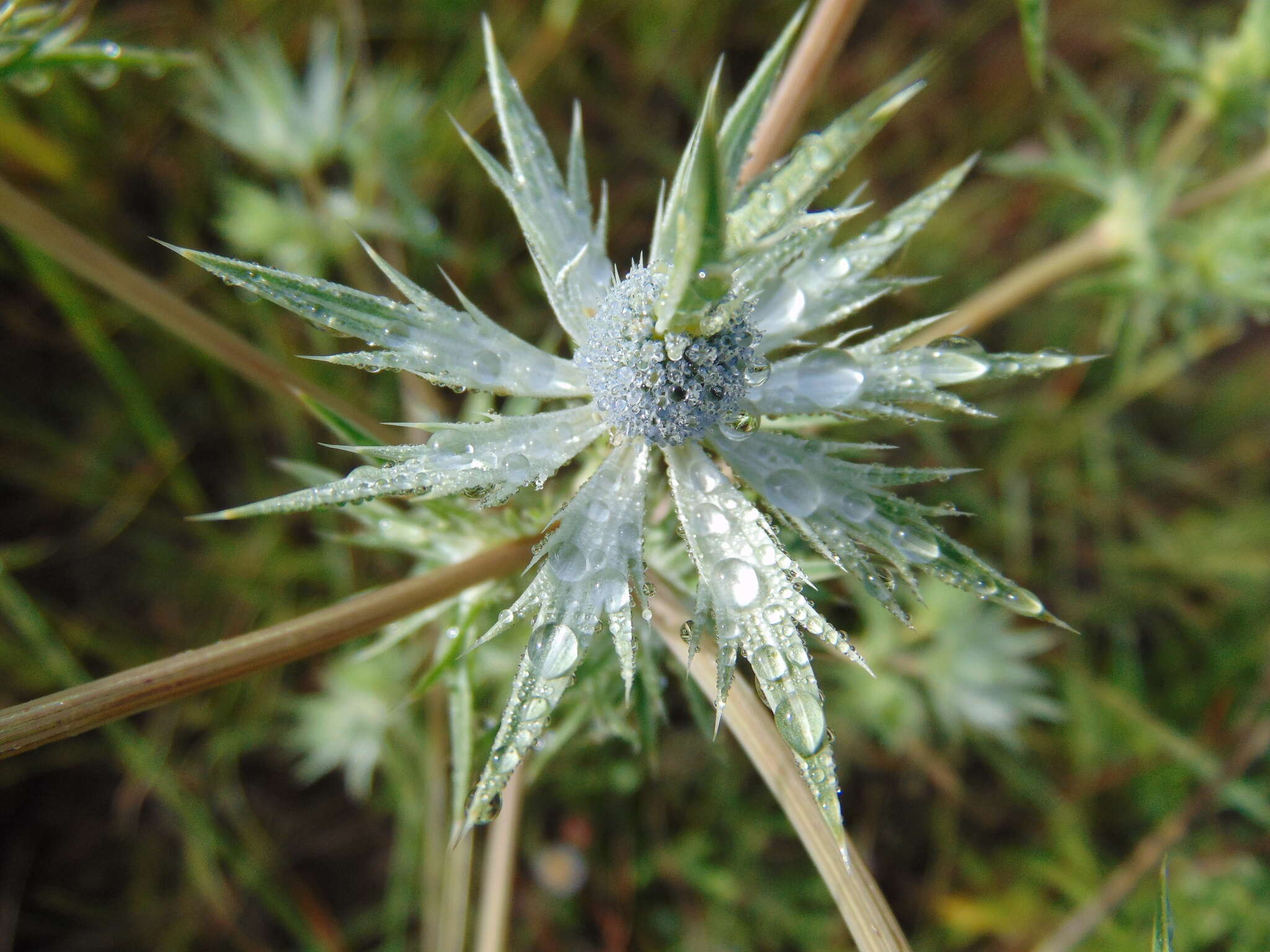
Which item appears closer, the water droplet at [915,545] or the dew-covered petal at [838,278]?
the water droplet at [915,545]

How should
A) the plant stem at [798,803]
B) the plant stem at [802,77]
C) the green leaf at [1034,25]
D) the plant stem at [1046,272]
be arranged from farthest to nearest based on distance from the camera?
the plant stem at [1046,272], the plant stem at [802,77], the green leaf at [1034,25], the plant stem at [798,803]

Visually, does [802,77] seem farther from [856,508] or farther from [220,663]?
[220,663]

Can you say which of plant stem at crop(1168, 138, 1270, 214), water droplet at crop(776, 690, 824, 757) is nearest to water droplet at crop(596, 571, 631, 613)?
water droplet at crop(776, 690, 824, 757)

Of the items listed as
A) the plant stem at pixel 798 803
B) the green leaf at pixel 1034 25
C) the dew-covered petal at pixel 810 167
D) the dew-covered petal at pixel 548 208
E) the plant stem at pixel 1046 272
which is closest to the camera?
the dew-covered petal at pixel 810 167

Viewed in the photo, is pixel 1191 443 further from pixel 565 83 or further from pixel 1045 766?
pixel 565 83

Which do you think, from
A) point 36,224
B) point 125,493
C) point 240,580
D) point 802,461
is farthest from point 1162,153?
point 125,493

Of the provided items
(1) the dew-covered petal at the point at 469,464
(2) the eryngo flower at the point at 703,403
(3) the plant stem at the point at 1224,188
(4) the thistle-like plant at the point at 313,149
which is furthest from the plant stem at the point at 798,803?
(3) the plant stem at the point at 1224,188

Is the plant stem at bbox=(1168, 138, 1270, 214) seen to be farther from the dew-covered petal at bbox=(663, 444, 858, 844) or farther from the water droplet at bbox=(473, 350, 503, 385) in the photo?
the water droplet at bbox=(473, 350, 503, 385)

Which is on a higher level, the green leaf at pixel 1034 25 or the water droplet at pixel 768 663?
the green leaf at pixel 1034 25

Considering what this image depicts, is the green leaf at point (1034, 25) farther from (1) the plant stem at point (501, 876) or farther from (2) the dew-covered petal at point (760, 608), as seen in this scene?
(1) the plant stem at point (501, 876)
